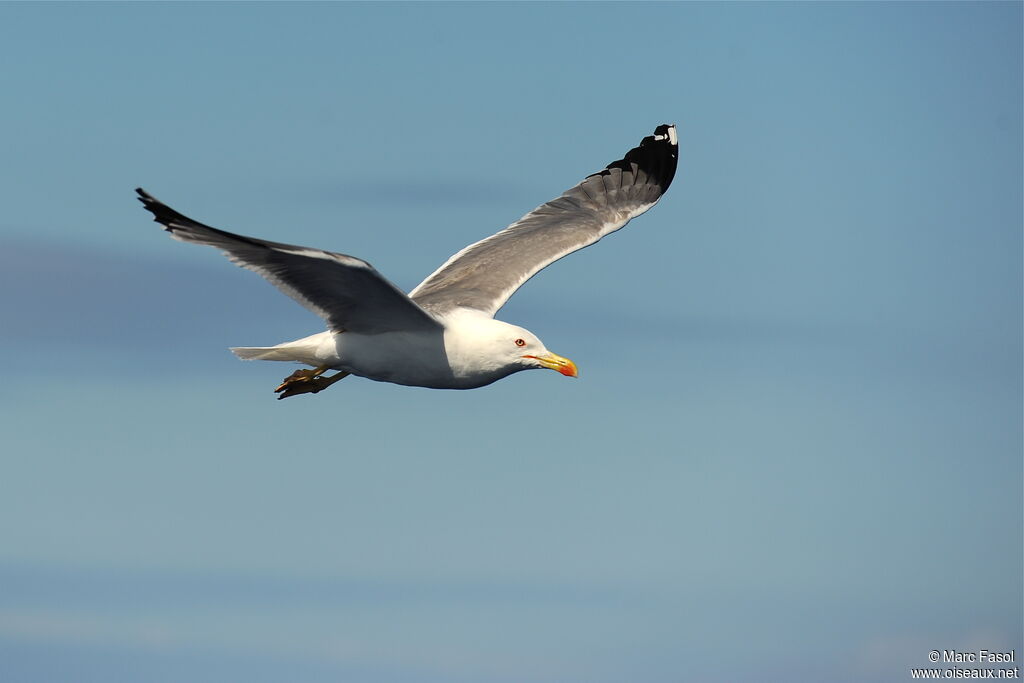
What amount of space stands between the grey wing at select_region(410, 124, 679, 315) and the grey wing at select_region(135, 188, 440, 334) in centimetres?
163

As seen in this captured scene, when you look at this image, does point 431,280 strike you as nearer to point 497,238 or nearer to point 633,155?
point 497,238

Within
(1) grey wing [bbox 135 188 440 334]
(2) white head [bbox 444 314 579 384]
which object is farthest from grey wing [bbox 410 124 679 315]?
(1) grey wing [bbox 135 188 440 334]

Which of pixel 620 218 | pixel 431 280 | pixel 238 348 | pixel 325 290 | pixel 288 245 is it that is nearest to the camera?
pixel 288 245

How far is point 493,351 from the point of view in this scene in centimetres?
1655

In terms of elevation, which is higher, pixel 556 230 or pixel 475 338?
pixel 556 230

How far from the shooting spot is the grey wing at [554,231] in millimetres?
19312

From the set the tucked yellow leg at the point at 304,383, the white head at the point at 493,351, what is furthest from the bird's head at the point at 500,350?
the tucked yellow leg at the point at 304,383

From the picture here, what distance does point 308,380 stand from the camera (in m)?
18.0

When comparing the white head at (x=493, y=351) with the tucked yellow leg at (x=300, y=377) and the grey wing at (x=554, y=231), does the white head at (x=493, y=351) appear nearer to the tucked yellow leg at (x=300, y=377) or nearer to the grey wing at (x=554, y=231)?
the grey wing at (x=554, y=231)

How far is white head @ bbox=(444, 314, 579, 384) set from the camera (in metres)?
16.5

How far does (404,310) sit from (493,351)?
4.63 feet

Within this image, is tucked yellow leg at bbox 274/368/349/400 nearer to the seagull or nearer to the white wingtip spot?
the seagull

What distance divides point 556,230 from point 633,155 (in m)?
2.84

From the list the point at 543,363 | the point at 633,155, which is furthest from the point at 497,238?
the point at 543,363
